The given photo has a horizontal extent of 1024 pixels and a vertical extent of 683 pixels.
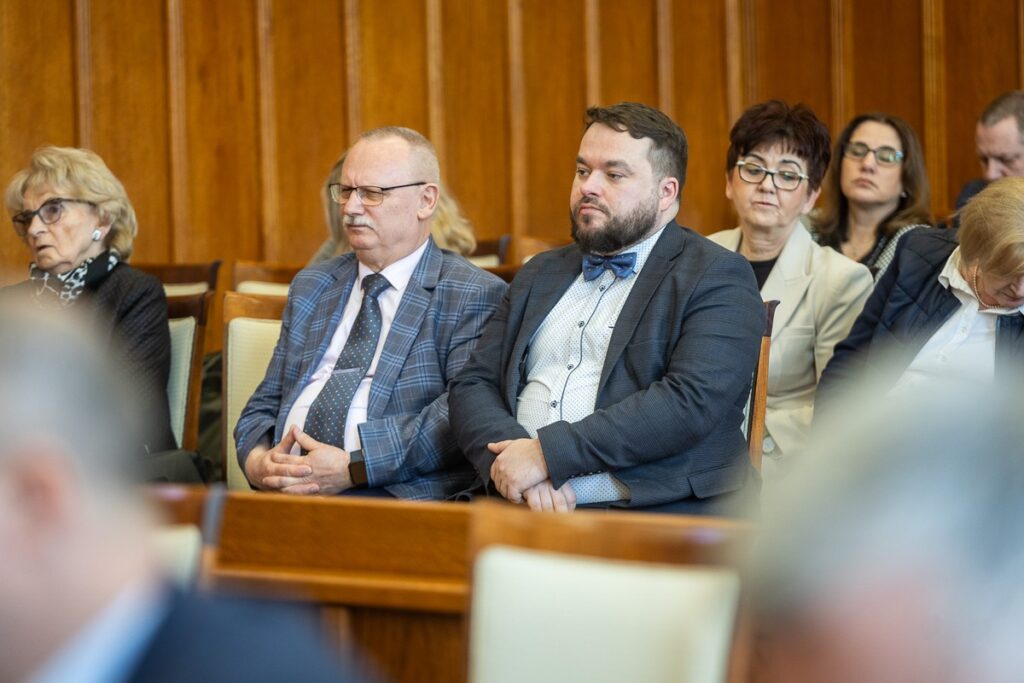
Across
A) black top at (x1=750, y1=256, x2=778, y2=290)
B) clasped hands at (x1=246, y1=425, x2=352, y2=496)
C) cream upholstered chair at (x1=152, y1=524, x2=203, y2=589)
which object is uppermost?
black top at (x1=750, y1=256, x2=778, y2=290)

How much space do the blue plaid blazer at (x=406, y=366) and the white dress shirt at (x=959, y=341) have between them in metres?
1.04

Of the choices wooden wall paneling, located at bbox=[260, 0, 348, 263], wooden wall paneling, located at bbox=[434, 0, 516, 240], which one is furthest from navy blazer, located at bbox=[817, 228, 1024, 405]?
wooden wall paneling, located at bbox=[260, 0, 348, 263]

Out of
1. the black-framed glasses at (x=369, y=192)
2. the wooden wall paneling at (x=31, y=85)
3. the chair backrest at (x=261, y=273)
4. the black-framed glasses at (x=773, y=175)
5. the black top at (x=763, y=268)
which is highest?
the wooden wall paneling at (x=31, y=85)

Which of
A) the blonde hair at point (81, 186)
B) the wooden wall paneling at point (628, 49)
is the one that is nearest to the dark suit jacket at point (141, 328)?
Result: the blonde hair at point (81, 186)

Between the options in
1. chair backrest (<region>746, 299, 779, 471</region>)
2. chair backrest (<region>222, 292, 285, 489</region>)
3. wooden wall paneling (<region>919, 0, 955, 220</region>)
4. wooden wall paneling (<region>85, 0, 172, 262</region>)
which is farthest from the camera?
wooden wall paneling (<region>85, 0, 172, 262</region>)

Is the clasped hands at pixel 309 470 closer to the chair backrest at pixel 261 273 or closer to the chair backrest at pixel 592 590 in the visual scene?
the chair backrest at pixel 261 273

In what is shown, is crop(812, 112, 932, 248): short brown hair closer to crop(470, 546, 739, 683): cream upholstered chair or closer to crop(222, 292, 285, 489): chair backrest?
crop(222, 292, 285, 489): chair backrest

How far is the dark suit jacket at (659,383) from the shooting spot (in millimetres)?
2576

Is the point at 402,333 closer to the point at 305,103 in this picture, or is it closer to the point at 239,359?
the point at 239,359

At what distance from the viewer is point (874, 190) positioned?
3.92m

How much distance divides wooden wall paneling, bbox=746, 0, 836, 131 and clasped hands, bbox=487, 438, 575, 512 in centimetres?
316

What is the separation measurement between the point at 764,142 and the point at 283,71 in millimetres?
2639

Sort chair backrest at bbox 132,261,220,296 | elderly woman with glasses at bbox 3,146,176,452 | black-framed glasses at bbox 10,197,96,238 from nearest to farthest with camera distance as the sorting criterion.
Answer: elderly woman with glasses at bbox 3,146,176,452, black-framed glasses at bbox 10,197,96,238, chair backrest at bbox 132,261,220,296

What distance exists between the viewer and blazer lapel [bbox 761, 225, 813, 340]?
3361 millimetres
